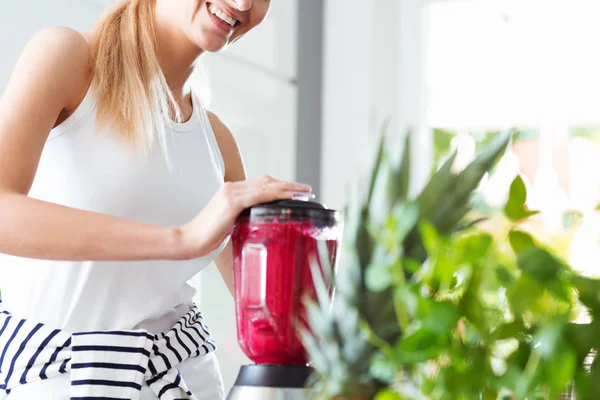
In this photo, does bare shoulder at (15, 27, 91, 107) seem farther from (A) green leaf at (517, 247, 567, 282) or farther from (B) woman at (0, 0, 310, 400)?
(A) green leaf at (517, 247, 567, 282)

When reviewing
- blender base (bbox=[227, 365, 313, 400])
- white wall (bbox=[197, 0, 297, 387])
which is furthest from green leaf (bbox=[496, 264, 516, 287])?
white wall (bbox=[197, 0, 297, 387])

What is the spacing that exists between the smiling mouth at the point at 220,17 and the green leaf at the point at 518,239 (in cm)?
Result: 84

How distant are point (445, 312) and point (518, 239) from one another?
82 mm

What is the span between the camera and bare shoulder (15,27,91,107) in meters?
1.04

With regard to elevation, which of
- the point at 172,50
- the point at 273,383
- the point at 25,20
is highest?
the point at 25,20

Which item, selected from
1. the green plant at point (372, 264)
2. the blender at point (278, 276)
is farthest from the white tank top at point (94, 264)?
the green plant at point (372, 264)

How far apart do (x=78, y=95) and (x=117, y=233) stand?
0.28 metres

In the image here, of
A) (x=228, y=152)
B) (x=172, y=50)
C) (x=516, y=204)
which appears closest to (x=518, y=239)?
(x=516, y=204)

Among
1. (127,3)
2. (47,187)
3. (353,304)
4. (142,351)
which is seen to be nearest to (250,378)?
(142,351)

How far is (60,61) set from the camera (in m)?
1.07

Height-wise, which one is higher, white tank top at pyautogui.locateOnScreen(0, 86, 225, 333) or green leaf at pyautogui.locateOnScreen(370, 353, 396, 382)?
white tank top at pyautogui.locateOnScreen(0, 86, 225, 333)

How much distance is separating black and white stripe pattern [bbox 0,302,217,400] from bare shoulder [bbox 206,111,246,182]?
1.61ft

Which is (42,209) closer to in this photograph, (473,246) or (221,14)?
(221,14)

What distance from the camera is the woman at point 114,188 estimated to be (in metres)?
0.95
